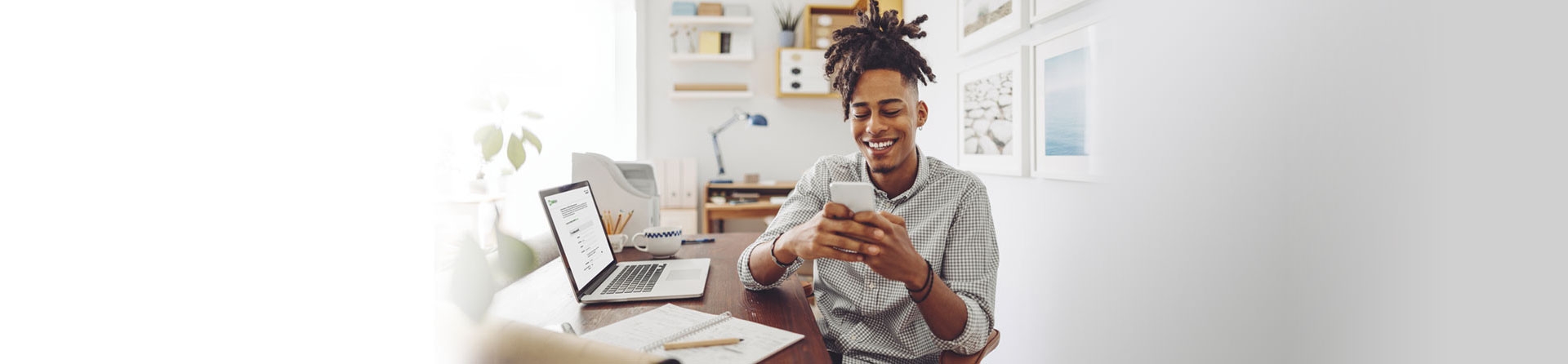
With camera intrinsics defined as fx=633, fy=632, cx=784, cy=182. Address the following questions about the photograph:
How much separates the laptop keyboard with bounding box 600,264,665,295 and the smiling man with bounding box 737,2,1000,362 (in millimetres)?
219

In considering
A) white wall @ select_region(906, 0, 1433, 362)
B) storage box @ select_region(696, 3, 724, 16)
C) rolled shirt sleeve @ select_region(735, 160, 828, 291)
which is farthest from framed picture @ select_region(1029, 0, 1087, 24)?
storage box @ select_region(696, 3, 724, 16)

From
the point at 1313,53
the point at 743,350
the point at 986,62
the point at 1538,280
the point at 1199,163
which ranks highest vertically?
the point at 986,62

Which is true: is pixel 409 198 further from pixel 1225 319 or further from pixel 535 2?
pixel 535 2

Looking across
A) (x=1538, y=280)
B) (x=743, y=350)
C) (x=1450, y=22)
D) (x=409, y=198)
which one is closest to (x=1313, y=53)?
(x=1450, y=22)

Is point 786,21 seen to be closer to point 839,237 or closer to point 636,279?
point 636,279

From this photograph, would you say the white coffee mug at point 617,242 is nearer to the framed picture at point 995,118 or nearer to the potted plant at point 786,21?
the framed picture at point 995,118

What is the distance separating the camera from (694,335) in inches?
40.2

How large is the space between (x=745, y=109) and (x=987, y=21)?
2664 millimetres

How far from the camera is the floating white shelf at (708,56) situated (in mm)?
4344

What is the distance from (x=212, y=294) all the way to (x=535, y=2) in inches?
96.9

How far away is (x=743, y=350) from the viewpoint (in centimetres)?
94

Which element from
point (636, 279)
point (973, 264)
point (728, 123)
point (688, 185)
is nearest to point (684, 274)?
point (636, 279)

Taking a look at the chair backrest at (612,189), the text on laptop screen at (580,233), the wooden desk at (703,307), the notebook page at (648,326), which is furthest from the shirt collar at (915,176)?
the chair backrest at (612,189)

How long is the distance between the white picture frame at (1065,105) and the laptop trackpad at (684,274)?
1.00 m
